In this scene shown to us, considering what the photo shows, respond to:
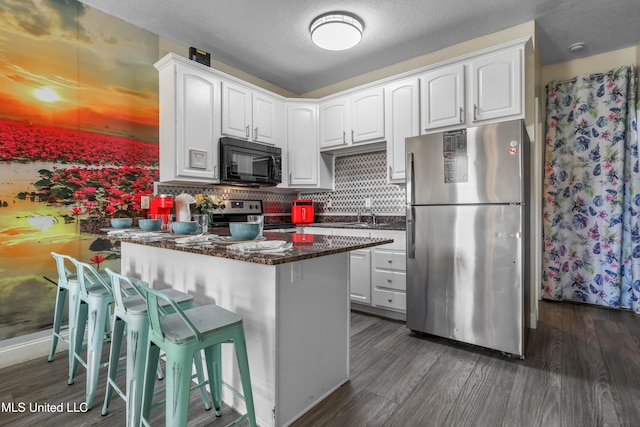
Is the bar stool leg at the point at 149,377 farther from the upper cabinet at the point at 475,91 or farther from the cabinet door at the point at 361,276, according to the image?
the upper cabinet at the point at 475,91

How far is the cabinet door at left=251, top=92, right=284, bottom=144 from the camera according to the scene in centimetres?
353

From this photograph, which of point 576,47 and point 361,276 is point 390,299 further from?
point 576,47

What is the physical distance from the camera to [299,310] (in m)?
1.59

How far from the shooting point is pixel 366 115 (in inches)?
138

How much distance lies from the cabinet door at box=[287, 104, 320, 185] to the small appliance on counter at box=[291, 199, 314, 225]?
300mm

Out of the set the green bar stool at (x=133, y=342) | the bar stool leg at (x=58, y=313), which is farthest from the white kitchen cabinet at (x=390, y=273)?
the bar stool leg at (x=58, y=313)

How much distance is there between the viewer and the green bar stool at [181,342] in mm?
1167

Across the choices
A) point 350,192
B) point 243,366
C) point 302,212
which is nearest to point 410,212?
point 350,192

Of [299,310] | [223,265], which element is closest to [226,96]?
[223,265]

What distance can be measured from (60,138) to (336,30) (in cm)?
230

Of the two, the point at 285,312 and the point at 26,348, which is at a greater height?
the point at 285,312

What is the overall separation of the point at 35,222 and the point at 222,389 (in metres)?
1.90

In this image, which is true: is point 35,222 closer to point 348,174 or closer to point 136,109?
point 136,109

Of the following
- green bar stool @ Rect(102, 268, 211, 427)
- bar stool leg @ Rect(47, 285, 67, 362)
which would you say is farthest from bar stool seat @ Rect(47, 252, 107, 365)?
green bar stool @ Rect(102, 268, 211, 427)
